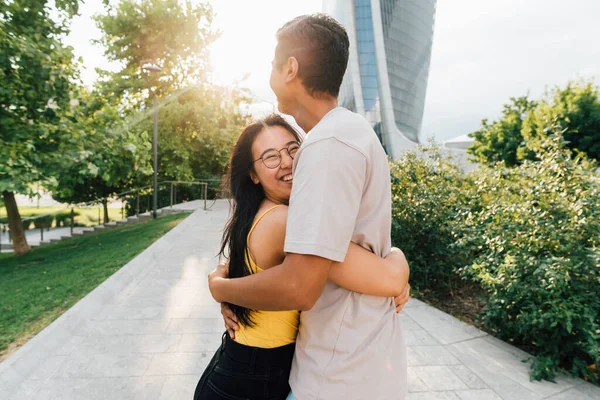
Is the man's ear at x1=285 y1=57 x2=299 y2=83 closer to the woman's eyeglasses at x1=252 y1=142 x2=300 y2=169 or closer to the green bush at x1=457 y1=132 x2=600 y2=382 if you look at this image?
the woman's eyeglasses at x1=252 y1=142 x2=300 y2=169

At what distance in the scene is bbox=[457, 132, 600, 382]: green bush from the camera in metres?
3.16

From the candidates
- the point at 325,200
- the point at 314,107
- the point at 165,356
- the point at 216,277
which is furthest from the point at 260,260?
the point at 165,356

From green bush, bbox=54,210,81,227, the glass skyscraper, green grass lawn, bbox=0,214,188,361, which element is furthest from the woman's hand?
the glass skyscraper

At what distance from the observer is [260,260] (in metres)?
1.23

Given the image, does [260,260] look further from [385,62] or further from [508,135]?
[385,62]

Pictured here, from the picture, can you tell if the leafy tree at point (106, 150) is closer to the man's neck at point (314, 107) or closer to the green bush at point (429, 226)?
the green bush at point (429, 226)

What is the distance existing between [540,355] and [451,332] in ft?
3.12

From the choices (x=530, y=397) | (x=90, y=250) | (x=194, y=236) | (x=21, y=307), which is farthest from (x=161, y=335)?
(x=90, y=250)

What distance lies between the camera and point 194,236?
980 centimetres

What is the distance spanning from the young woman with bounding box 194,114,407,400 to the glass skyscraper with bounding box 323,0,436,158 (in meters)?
53.6

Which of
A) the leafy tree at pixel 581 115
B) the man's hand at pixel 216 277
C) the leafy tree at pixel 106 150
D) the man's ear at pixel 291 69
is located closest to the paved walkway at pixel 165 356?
the man's hand at pixel 216 277

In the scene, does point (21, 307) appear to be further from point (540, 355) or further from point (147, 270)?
point (540, 355)

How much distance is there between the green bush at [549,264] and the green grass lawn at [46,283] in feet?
16.5

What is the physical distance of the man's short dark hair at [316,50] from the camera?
1178mm
